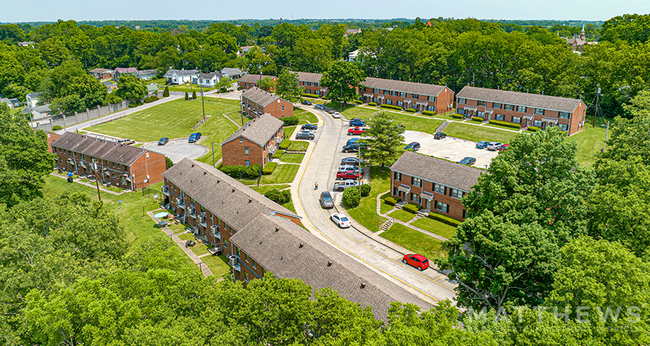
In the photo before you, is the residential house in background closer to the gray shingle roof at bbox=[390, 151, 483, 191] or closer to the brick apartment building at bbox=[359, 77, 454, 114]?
the brick apartment building at bbox=[359, 77, 454, 114]

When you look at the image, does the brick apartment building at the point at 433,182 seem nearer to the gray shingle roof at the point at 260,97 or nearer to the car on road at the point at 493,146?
the car on road at the point at 493,146

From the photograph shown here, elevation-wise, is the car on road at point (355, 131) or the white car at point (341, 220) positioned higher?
the car on road at point (355, 131)

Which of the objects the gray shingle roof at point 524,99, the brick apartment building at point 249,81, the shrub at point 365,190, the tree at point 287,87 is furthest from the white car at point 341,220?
the brick apartment building at point 249,81

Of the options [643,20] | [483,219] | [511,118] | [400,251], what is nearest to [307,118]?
[511,118]

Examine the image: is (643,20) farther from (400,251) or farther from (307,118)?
(400,251)

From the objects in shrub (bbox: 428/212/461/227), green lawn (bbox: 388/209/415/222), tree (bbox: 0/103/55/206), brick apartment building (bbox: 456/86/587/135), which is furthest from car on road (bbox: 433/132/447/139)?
tree (bbox: 0/103/55/206)

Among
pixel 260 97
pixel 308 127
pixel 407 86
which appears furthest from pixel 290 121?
pixel 407 86
